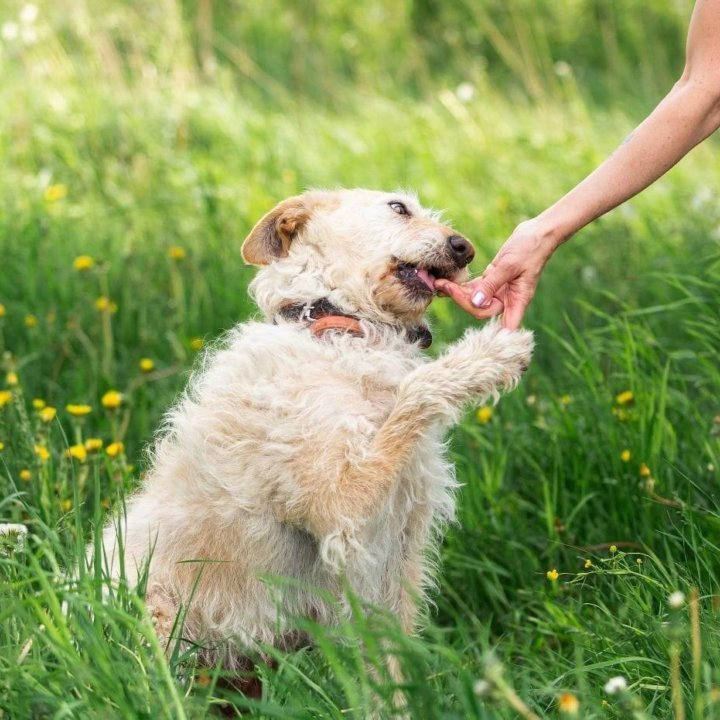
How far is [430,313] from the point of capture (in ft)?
18.5

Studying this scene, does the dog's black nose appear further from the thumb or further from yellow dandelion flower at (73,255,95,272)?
yellow dandelion flower at (73,255,95,272)

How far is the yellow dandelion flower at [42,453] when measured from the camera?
12.1 ft

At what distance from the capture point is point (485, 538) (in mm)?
3904

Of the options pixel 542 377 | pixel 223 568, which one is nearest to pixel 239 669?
pixel 223 568

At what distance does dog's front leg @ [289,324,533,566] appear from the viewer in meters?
2.88

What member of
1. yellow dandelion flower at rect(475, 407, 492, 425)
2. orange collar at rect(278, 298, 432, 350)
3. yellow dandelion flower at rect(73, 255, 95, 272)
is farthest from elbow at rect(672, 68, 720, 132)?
yellow dandelion flower at rect(73, 255, 95, 272)

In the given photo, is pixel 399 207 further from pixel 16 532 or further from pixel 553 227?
pixel 16 532

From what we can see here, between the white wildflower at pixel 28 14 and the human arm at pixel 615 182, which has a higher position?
the white wildflower at pixel 28 14

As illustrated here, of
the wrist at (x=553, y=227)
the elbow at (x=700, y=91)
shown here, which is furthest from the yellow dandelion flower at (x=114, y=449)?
the elbow at (x=700, y=91)

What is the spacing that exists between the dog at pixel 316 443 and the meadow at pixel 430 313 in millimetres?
192

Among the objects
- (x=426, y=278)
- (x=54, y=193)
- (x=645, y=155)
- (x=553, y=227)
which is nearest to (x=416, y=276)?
(x=426, y=278)

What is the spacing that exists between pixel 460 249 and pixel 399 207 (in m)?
0.26

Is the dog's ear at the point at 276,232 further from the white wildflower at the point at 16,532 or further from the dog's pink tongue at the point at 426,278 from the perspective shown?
the white wildflower at the point at 16,532

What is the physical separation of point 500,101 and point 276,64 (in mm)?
1920
